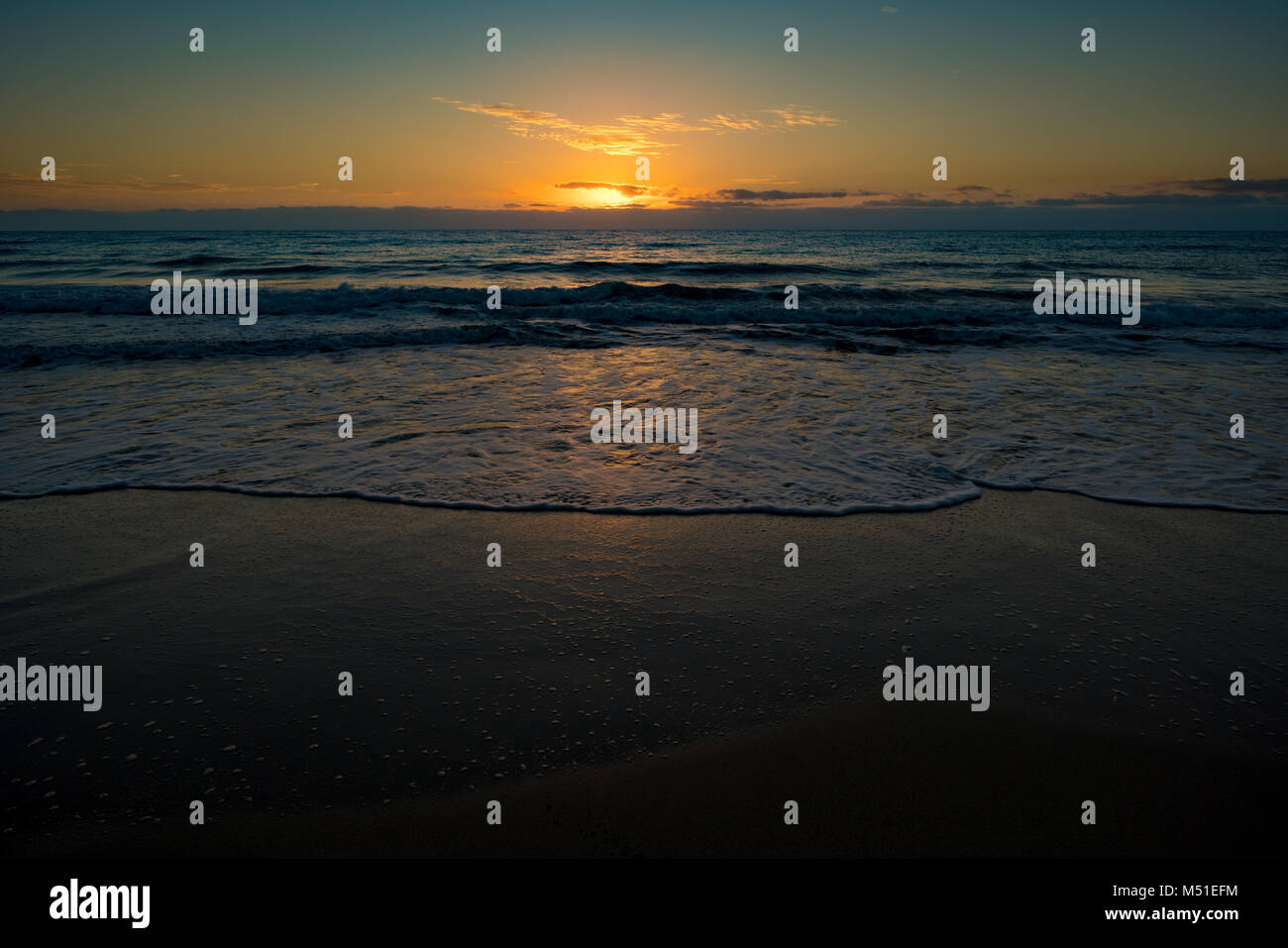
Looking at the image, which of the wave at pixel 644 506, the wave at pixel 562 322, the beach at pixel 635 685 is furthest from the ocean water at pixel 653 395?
the beach at pixel 635 685

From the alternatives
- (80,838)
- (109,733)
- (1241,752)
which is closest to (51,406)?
(109,733)

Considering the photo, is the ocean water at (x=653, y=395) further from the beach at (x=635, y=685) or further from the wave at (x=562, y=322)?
the beach at (x=635, y=685)

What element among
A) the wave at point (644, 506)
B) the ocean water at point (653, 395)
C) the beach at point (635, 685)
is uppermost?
the ocean water at point (653, 395)

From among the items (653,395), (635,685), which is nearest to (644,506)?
(635,685)

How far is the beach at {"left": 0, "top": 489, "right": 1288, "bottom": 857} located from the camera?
288 cm

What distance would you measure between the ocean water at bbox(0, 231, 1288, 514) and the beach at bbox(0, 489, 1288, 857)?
102 cm

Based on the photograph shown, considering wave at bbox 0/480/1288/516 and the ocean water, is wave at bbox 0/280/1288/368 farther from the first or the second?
wave at bbox 0/480/1288/516

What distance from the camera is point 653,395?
10.6m

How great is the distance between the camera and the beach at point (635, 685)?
2885mm

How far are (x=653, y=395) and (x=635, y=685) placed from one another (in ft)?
23.8

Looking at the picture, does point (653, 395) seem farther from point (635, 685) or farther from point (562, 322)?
point (562, 322)

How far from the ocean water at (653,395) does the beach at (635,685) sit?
40.3 inches
